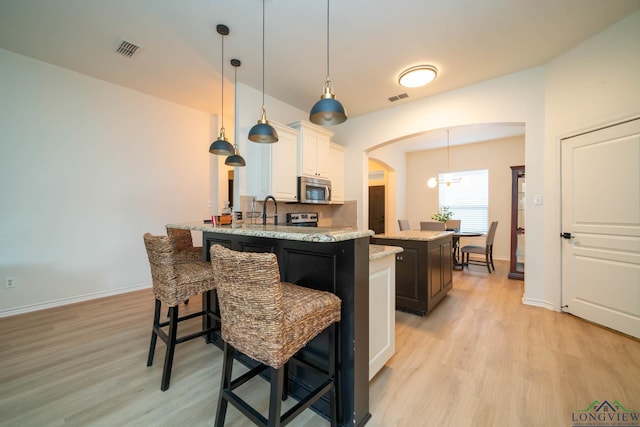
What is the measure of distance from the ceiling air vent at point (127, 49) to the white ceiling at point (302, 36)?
0.07 meters

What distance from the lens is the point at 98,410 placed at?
151 cm

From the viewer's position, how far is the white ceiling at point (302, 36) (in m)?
2.20

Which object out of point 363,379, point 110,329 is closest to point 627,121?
point 363,379

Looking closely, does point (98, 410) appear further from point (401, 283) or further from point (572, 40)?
point (572, 40)

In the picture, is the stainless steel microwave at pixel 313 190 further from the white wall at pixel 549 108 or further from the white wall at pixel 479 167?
the white wall at pixel 479 167

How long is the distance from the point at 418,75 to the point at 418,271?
243cm

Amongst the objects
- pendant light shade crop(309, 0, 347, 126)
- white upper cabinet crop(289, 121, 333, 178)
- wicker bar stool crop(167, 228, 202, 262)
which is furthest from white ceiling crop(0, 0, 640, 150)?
wicker bar stool crop(167, 228, 202, 262)

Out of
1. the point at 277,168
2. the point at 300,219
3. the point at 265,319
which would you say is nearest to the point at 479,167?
the point at 300,219

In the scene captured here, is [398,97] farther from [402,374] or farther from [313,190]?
[402,374]

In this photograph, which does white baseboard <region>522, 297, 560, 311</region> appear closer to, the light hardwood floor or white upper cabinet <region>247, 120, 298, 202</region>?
the light hardwood floor

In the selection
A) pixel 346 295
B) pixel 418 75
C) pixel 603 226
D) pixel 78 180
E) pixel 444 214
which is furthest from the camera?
pixel 444 214

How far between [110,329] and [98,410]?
4.21 feet

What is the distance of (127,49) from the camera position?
2.78m

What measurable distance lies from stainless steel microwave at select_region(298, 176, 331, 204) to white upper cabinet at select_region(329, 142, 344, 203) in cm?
27
